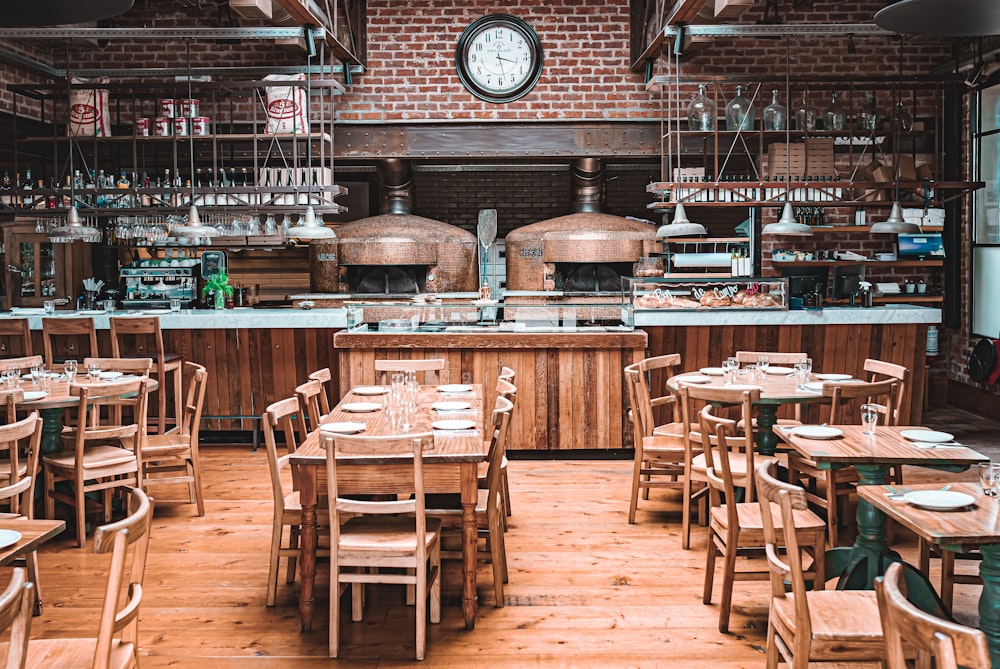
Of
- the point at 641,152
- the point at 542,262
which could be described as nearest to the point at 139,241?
the point at 542,262

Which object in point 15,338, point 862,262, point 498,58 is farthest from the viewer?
point 498,58

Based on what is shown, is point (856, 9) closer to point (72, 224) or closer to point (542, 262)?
point (542, 262)

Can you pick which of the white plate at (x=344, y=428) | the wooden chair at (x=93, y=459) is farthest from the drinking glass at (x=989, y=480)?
the wooden chair at (x=93, y=459)

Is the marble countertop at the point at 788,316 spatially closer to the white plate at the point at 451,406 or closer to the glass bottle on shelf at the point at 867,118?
the glass bottle on shelf at the point at 867,118

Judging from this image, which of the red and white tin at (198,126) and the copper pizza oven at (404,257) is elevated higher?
the red and white tin at (198,126)

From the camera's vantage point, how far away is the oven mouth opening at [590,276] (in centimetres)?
998

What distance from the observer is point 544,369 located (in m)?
6.61

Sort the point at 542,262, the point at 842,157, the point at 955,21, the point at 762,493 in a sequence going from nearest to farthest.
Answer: the point at 955,21 → the point at 762,493 → the point at 842,157 → the point at 542,262

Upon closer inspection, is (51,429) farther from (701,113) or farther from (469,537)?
(701,113)

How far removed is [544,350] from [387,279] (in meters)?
3.82

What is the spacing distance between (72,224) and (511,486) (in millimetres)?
4187

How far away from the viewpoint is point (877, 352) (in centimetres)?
712

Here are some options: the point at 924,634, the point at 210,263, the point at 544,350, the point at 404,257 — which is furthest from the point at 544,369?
the point at 924,634

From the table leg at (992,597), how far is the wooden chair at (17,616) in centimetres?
264
